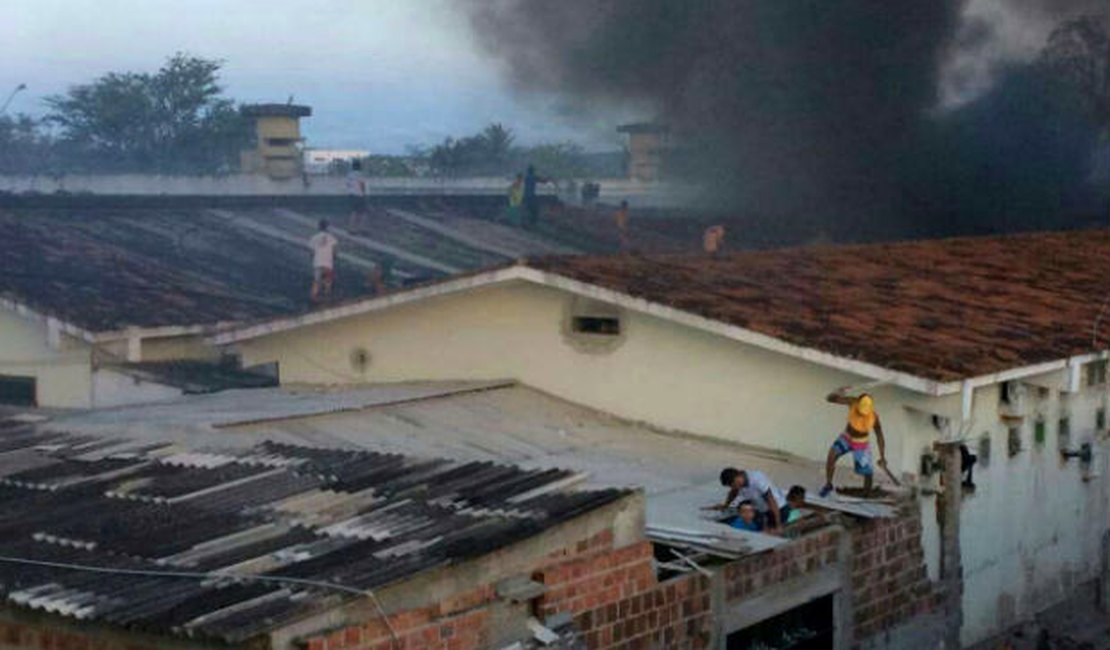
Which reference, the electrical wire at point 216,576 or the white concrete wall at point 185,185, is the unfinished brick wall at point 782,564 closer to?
the electrical wire at point 216,576

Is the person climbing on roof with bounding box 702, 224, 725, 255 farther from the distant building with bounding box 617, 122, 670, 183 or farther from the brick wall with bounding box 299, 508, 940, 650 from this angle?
the brick wall with bounding box 299, 508, 940, 650

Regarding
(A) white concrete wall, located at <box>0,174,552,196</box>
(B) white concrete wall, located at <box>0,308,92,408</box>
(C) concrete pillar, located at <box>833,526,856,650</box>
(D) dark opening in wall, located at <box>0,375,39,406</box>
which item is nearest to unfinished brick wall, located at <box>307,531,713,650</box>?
(C) concrete pillar, located at <box>833,526,856,650</box>

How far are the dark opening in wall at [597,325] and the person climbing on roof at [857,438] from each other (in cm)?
221

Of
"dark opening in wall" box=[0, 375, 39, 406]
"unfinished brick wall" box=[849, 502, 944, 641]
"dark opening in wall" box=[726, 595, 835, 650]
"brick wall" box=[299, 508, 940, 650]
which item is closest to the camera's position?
"brick wall" box=[299, 508, 940, 650]

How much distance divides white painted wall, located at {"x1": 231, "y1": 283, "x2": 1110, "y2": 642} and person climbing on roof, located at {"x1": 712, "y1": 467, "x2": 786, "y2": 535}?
5.53 feet

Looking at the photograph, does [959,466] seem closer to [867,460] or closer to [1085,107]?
[867,460]

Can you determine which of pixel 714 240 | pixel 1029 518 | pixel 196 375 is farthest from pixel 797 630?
pixel 714 240

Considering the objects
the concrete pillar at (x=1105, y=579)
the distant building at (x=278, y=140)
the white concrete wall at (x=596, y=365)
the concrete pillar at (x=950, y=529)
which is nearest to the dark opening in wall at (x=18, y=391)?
the white concrete wall at (x=596, y=365)

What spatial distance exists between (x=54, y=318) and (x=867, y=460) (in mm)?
7264

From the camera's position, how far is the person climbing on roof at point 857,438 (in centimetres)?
1118

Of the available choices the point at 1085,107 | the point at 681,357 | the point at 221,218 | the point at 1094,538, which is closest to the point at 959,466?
the point at 681,357

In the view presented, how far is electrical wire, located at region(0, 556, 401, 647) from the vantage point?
7.04 metres

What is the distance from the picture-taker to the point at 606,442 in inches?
491

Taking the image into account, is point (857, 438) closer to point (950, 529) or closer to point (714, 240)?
point (950, 529)
